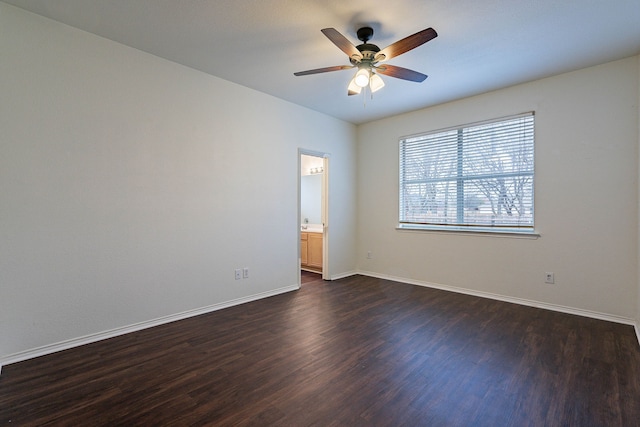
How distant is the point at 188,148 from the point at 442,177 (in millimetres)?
3511

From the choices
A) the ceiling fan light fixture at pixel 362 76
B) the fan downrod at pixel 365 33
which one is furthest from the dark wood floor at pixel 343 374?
the fan downrod at pixel 365 33

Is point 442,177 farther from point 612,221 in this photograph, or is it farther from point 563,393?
point 563,393

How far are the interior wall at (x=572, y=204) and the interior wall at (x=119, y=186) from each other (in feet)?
9.07

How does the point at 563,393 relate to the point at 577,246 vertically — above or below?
below

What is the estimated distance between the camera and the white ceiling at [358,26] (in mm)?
2262

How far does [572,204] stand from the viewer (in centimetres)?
337

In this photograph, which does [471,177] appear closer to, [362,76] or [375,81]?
[375,81]

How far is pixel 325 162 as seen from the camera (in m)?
4.94

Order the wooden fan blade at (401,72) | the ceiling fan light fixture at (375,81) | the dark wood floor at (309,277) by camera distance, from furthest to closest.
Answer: the dark wood floor at (309,277)
the ceiling fan light fixture at (375,81)
the wooden fan blade at (401,72)

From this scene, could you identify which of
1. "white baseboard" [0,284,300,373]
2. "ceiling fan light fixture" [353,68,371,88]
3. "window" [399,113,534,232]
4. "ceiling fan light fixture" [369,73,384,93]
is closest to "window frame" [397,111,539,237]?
"window" [399,113,534,232]

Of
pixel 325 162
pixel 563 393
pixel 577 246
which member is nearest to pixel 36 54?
pixel 325 162

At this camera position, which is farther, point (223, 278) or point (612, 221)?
point (223, 278)

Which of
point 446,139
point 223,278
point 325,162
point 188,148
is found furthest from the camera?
point 325,162

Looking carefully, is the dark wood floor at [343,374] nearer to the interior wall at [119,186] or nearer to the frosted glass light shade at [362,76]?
the interior wall at [119,186]
